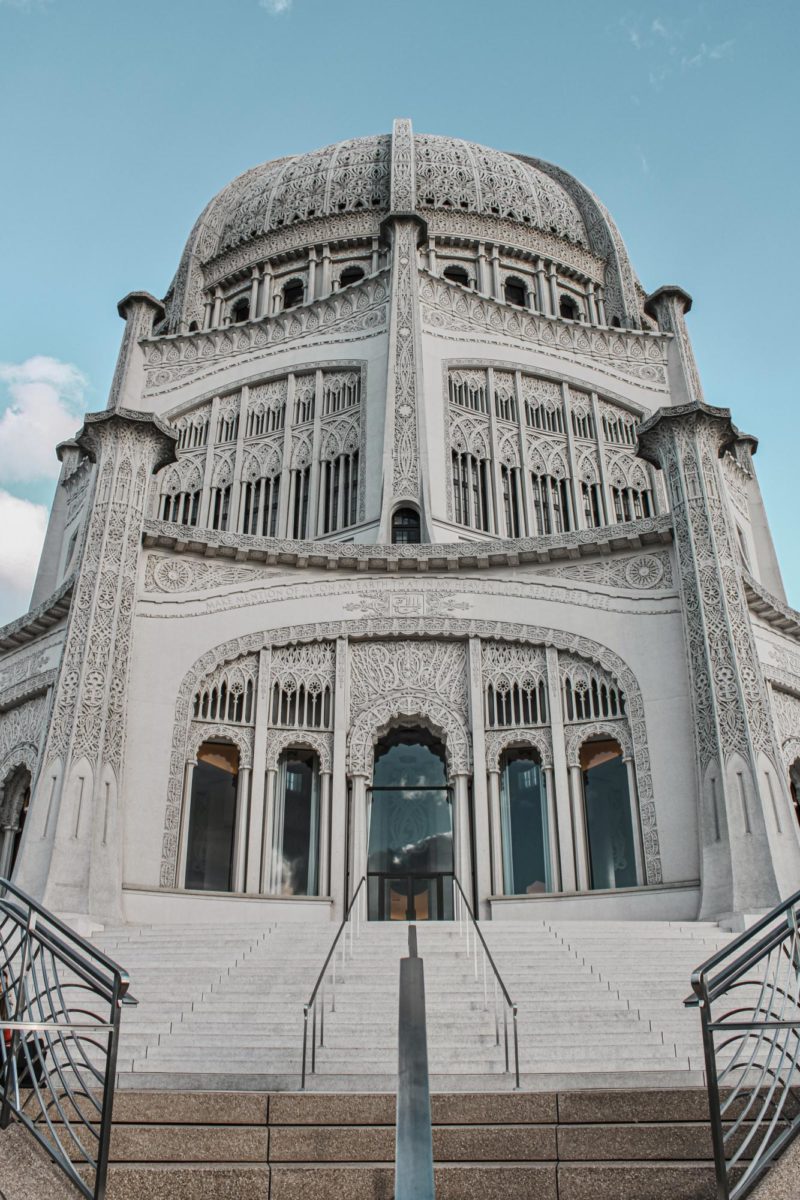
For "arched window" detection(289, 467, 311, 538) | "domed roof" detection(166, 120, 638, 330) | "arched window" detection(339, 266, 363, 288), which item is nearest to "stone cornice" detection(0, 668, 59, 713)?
"arched window" detection(289, 467, 311, 538)

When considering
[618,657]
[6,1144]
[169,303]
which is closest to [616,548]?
[618,657]

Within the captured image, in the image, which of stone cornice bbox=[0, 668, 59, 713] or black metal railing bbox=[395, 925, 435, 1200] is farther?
stone cornice bbox=[0, 668, 59, 713]

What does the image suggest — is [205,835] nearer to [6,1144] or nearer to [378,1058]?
[378,1058]

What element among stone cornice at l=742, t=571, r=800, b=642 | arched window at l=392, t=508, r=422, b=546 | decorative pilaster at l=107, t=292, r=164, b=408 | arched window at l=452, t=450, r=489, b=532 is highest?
decorative pilaster at l=107, t=292, r=164, b=408

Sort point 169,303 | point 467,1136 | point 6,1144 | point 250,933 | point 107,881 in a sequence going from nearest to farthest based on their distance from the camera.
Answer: point 6,1144 → point 467,1136 → point 250,933 → point 107,881 → point 169,303

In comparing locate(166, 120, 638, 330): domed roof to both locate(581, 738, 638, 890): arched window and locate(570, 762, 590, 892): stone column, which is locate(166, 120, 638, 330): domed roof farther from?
locate(570, 762, 590, 892): stone column

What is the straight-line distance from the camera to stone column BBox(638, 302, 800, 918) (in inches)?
527

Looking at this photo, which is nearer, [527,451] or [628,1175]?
[628,1175]

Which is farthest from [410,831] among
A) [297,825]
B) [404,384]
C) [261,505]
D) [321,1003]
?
[404,384]

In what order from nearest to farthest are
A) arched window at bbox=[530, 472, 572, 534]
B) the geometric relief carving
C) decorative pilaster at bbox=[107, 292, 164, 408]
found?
the geometric relief carving, arched window at bbox=[530, 472, 572, 534], decorative pilaster at bbox=[107, 292, 164, 408]

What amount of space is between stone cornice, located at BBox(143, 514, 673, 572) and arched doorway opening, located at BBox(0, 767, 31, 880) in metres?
4.39

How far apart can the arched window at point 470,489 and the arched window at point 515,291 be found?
29.9 ft

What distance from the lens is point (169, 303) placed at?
3269 cm

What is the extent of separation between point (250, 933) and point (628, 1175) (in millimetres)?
7227
